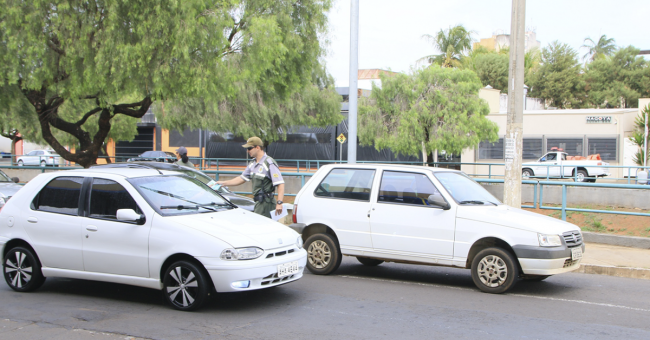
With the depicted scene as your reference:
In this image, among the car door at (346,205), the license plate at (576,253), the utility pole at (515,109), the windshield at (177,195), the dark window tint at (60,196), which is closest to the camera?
the windshield at (177,195)

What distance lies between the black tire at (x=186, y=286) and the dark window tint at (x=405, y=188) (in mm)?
2996

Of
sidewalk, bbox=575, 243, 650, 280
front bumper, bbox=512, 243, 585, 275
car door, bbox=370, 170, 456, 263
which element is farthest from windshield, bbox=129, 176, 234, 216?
sidewalk, bbox=575, 243, 650, 280

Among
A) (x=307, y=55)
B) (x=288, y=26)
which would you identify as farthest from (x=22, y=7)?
(x=307, y=55)

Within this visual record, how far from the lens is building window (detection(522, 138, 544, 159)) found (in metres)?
34.6

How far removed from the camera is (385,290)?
24.2 feet

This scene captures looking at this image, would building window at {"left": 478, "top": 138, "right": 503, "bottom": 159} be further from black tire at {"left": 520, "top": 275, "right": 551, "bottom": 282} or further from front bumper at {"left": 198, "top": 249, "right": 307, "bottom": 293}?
front bumper at {"left": 198, "top": 249, "right": 307, "bottom": 293}

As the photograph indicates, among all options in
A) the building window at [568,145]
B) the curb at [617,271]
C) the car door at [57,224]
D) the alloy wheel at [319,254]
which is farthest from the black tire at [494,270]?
the building window at [568,145]

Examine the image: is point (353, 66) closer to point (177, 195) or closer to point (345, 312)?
point (177, 195)

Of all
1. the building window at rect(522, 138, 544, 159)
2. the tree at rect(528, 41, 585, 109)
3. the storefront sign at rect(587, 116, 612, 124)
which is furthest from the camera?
the tree at rect(528, 41, 585, 109)

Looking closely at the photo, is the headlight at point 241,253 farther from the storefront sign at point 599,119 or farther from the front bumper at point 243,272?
the storefront sign at point 599,119

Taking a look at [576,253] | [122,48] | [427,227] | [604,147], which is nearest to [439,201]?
[427,227]

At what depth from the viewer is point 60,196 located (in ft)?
22.5

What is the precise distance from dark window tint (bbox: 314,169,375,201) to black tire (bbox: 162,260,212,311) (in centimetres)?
286

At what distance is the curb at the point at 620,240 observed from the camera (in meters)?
11.0
